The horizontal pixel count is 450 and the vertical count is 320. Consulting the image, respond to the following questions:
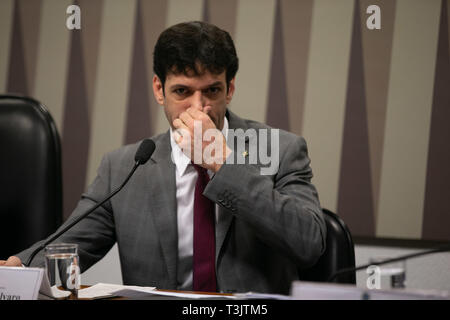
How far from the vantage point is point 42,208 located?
1670 mm

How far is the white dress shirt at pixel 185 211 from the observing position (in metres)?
1.50

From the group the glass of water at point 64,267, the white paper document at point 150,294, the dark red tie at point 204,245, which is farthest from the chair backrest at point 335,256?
the glass of water at point 64,267

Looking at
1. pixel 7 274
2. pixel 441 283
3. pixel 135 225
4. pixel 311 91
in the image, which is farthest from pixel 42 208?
pixel 441 283

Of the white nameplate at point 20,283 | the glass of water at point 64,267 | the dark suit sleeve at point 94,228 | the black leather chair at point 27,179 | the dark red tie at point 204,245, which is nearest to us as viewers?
the white nameplate at point 20,283

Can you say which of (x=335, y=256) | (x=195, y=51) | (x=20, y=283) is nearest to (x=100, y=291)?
(x=20, y=283)

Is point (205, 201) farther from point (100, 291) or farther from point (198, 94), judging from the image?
point (100, 291)

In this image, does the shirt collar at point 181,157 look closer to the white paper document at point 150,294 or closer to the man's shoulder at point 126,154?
the man's shoulder at point 126,154

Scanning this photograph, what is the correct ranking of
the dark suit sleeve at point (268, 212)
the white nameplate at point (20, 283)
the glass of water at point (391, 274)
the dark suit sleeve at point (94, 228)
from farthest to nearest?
the dark suit sleeve at point (94, 228) → the dark suit sleeve at point (268, 212) → the white nameplate at point (20, 283) → the glass of water at point (391, 274)

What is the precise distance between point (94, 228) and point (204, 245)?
0.40 meters

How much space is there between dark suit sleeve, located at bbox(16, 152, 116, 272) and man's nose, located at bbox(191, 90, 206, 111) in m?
0.41

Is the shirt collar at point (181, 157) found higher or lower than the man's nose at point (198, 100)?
lower

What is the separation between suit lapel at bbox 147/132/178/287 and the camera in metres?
1.48

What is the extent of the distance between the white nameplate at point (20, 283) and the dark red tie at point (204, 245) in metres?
0.56
